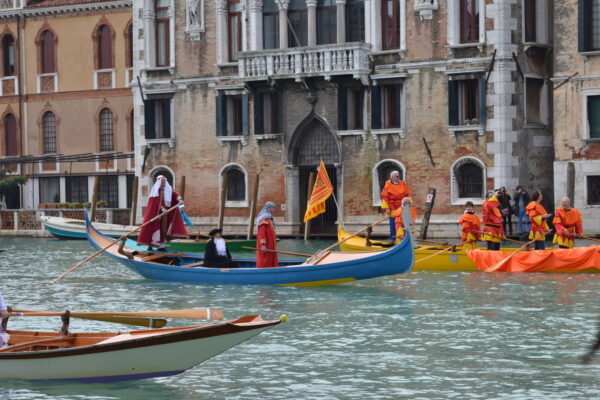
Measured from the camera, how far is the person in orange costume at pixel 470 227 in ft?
72.5

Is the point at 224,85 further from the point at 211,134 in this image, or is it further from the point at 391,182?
the point at 391,182

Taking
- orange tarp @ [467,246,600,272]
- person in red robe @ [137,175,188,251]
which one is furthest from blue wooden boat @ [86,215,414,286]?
orange tarp @ [467,246,600,272]

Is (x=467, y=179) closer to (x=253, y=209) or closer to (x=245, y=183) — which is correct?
(x=253, y=209)

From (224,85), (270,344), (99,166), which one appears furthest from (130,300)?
(99,166)

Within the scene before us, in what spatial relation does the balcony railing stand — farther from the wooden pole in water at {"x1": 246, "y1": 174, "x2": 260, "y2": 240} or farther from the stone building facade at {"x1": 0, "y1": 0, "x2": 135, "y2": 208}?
the stone building facade at {"x1": 0, "y1": 0, "x2": 135, "y2": 208}

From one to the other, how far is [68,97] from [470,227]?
73.8 feet

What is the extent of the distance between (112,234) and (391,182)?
1045 centimetres

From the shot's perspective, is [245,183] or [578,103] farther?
[245,183]

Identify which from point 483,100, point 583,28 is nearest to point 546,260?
point 583,28

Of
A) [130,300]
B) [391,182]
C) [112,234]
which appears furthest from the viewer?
[112,234]

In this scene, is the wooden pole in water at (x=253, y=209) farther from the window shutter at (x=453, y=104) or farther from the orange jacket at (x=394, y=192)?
the orange jacket at (x=394, y=192)

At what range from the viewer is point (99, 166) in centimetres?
4169

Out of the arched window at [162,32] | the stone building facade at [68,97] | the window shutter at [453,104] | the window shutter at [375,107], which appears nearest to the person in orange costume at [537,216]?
the window shutter at [453,104]

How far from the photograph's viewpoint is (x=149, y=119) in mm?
35188
